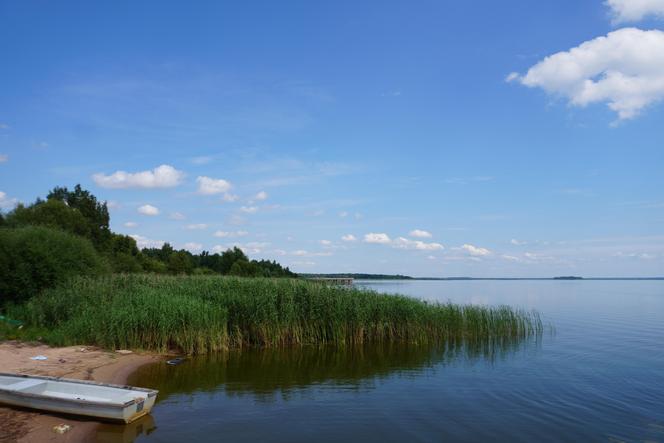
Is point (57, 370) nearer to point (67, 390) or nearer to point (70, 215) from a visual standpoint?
point (67, 390)

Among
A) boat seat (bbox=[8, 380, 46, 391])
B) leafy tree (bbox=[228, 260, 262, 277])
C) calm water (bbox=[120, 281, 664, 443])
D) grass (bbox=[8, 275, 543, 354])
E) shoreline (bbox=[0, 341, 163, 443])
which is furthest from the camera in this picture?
leafy tree (bbox=[228, 260, 262, 277])

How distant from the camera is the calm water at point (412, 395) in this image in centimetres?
1019

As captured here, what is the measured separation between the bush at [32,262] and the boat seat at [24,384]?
13.7 metres

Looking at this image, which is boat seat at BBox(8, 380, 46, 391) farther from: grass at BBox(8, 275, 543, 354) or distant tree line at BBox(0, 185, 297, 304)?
distant tree line at BBox(0, 185, 297, 304)

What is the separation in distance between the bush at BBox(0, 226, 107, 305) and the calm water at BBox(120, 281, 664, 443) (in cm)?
1060

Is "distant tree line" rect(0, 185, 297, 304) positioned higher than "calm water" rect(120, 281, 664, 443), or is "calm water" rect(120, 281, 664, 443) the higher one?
"distant tree line" rect(0, 185, 297, 304)

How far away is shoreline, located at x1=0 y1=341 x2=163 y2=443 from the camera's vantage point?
8953mm

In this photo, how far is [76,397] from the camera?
1023 cm

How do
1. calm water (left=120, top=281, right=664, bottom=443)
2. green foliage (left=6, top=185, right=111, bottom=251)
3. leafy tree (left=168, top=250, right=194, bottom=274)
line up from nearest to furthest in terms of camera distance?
calm water (left=120, top=281, right=664, bottom=443) → green foliage (left=6, top=185, right=111, bottom=251) → leafy tree (left=168, top=250, right=194, bottom=274)

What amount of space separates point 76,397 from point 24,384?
1141 mm

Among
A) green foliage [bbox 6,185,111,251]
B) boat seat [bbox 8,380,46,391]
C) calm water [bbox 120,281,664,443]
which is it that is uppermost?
green foliage [bbox 6,185,111,251]

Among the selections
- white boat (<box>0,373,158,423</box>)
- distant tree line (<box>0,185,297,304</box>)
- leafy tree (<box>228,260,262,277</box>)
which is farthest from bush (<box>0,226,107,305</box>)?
leafy tree (<box>228,260,262,277</box>)

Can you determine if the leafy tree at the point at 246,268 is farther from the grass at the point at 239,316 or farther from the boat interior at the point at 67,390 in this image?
the boat interior at the point at 67,390

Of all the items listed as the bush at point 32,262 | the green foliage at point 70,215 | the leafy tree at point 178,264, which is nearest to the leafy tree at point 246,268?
the leafy tree at point 178,264
